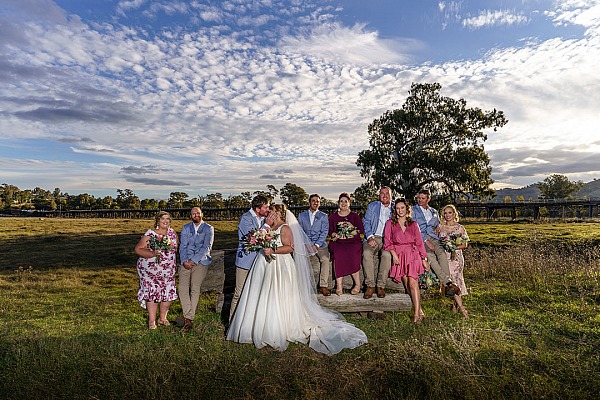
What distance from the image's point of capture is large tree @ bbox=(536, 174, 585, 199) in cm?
11650

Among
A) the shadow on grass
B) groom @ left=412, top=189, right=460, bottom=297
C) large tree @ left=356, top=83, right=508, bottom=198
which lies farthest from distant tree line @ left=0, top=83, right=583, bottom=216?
groom @ left=412, top=189, right=460, bottom=297

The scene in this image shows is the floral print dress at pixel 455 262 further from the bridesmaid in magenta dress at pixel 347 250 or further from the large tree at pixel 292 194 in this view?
the large tree at pixel 292 194

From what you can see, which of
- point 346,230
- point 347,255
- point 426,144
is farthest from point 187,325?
point 426,144

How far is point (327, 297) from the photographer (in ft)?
28.4

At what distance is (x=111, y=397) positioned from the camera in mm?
5426

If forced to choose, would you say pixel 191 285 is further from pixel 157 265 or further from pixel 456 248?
pixel 456 248

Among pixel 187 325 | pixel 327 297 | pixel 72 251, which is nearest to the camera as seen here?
pixel 187 325

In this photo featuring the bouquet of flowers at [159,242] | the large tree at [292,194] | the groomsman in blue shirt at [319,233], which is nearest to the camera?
the bouquet of flowers at [159,242]

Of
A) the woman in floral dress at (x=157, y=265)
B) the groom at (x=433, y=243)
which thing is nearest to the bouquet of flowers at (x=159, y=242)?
the woman in floral dress at (x=157, y=265)

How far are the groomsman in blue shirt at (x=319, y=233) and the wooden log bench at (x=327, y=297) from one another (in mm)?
365

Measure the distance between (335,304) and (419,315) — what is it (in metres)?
1.69

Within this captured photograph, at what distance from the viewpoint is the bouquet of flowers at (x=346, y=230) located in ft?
28.5

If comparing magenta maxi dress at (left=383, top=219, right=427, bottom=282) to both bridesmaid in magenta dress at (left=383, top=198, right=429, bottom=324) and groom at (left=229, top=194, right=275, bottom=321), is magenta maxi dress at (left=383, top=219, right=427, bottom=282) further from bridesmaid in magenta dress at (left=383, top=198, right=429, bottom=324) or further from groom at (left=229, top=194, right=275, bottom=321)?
groom at (left=229, top=194, right=275, bottom=321)

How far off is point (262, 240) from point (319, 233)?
2544 millimetres
